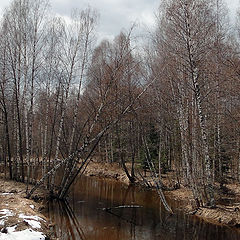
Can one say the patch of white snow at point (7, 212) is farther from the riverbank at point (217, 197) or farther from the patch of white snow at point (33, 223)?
the riverbank at point (217, 197)

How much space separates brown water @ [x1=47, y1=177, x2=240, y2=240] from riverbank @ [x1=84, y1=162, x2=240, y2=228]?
1.35 ft

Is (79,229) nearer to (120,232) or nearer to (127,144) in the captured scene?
(120,232)

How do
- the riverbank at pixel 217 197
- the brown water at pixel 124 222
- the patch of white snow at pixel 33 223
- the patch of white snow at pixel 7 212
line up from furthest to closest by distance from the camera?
1. the riverbank at pixel 217 197
2. the brown water at pixel 124 222
3. the patch of white snow at pixel 7 212
4. the patch of white snow at pixel 33 223

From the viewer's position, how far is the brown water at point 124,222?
747cm

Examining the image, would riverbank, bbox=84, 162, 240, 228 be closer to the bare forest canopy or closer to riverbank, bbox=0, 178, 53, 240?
the bare forest canopy

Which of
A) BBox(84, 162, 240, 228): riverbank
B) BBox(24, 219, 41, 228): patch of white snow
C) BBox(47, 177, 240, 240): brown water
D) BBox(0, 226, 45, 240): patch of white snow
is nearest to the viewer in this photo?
BBox(0, 226, 45, 240): patch of white snow

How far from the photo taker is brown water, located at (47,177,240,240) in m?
7.47

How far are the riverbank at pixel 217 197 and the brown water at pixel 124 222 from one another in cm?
41

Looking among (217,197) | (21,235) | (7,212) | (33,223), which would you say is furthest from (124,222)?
(217,197)

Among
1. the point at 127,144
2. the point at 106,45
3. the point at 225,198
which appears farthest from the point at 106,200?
the point at 106,45

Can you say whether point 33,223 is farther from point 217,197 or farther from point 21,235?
point 217,197

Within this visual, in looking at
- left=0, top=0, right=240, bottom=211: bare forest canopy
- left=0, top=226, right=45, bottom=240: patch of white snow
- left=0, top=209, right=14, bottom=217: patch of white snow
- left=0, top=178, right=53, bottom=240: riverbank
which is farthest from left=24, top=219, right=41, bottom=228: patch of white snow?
left=0, top=0, right=240, bottom=211: bare forest canopy

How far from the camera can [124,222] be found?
8664mm

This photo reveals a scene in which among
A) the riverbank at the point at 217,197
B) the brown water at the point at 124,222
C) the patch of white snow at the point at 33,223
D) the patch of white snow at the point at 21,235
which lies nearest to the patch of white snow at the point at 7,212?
the patch of white snow at the point at 33,223
